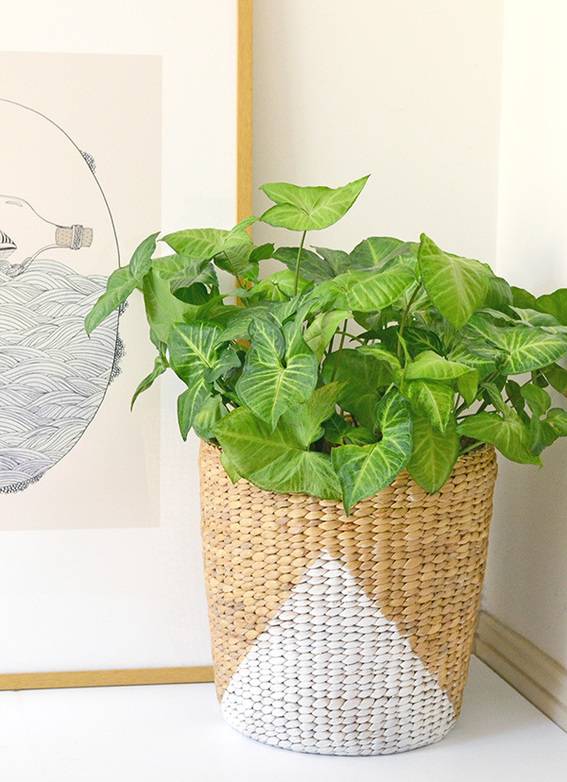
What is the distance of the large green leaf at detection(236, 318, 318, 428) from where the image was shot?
0.84 metres

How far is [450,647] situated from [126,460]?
0.45 metres

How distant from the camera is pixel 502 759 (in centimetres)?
98

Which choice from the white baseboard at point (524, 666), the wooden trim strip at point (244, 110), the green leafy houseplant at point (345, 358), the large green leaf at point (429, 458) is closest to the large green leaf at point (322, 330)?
Result: the green leafy houseplant at point (345, 358)

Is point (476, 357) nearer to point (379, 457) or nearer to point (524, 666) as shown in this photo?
point (379, 457)

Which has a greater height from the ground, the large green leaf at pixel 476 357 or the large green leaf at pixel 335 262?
the large green leaf at pixel 335 262

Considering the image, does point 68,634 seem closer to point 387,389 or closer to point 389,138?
point 387,389

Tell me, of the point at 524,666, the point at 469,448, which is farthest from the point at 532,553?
the point at 469,448

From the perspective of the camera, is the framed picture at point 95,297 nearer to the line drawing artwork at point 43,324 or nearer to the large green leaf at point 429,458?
the line drawing artwork at point 43,324

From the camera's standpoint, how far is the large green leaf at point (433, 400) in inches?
33.5

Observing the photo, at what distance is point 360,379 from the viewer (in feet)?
3.11

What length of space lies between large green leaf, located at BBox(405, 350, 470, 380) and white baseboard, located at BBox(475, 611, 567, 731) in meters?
0.44

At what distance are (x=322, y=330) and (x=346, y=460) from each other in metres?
0.12

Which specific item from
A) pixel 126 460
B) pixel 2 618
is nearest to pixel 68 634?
pixel 2 618

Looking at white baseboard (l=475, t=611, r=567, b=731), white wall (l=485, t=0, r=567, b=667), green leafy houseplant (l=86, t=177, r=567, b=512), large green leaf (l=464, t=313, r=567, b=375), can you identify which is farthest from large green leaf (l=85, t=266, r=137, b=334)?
white baseboard (l=475, t=611, r=567, b=731)
